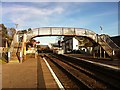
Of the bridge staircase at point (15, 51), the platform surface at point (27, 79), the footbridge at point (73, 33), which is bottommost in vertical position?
the platform surface at point (27, 79)

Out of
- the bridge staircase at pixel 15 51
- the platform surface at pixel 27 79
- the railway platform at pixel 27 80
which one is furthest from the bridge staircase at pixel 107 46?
the railway platform at pixel 27 80

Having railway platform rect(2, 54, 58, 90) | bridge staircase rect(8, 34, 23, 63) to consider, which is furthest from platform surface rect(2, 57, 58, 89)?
bridge staircase rect(8, 34, 23, 63)

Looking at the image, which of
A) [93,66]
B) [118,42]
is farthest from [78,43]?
[93,66]

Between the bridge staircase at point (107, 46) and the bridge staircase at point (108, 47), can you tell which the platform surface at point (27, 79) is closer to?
the bridge staircase at point (108, 47)

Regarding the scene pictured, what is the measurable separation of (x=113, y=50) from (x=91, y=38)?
4.65 metres

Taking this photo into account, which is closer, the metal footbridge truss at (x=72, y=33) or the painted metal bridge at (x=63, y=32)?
the metal footbridge truss at (x=72, y=33)

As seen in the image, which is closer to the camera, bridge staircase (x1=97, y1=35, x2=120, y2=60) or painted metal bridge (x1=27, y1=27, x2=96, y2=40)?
bridge staircase (x1=97, y1=35, x2=120, y2=60)

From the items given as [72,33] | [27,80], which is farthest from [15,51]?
[27,80]

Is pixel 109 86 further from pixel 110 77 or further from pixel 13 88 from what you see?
pixel 13 88

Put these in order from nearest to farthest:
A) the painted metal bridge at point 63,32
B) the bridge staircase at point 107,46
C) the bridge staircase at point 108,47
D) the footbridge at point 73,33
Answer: the bridge staircase at point 108,47 → the bridge staircase at point 107,46 → the footbridge at point 73,33 → the painted metal bridge at point 63,32

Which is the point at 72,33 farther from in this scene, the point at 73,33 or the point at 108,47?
the point at 108,47

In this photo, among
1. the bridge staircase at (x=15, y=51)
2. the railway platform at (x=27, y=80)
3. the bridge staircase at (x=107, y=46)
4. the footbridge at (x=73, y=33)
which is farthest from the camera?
the footbridge at (x=73, y=33)

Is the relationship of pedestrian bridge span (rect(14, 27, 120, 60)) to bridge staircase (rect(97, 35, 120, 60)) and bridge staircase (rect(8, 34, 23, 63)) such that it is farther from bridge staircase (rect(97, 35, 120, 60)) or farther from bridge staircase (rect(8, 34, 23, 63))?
bridge staircase (rect(8, 34, 23, 63))

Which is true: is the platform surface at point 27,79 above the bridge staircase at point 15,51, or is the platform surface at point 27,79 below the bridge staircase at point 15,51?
below
